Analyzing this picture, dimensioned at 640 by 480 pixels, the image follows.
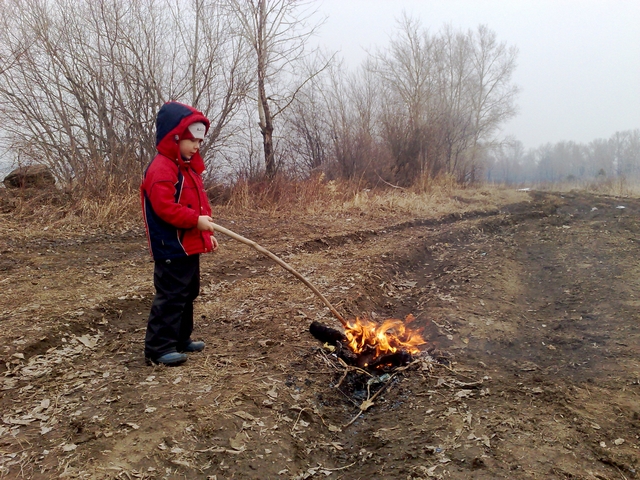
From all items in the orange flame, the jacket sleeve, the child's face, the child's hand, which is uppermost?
the child's face

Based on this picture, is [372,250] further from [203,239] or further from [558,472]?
[558,472]

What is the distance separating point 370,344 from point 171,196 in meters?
2.09

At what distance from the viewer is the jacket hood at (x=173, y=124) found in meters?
3.23

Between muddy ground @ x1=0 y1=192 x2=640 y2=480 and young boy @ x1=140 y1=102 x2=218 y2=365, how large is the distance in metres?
0.34

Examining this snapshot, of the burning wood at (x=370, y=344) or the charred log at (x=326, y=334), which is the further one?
the charred log at (x=326, y=334)

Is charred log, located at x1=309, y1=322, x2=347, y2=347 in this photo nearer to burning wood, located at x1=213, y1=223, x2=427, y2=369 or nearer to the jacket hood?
burning wood, located at x1=213, y1=223, x2=427, y2=369

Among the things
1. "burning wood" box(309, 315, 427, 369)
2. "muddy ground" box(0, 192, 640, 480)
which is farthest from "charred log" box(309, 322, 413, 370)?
"muddy ground" box(0, 192, 640, 480)

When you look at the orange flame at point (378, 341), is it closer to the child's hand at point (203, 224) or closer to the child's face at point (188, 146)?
the child's hand at point (203, 224)

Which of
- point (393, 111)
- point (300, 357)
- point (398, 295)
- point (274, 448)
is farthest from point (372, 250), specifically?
point (393, 111)

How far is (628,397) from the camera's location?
313 cm

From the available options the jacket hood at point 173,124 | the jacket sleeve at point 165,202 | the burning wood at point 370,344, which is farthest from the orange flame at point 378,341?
the jacket hood at point 173,124

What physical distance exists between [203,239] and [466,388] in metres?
2.30

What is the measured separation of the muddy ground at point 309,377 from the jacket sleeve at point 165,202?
1169 millimetres

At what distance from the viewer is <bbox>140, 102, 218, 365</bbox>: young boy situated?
321cm
